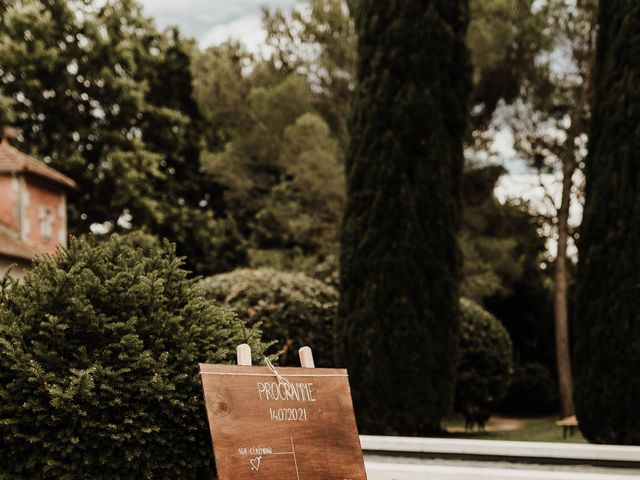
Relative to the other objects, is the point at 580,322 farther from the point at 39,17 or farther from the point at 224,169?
the point at 39,17

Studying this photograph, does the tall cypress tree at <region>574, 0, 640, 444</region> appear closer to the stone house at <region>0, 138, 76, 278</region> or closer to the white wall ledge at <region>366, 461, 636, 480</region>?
the white wall ledge at <region>366, 461, 636, 480</region>

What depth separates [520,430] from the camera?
51.3 feet

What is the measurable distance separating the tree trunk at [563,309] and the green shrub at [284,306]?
341 inches

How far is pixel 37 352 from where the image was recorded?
3.85 meters

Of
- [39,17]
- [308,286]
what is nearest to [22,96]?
[39,17]

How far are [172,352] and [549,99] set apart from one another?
18.9m

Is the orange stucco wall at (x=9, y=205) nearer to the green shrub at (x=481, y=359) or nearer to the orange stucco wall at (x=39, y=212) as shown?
the orange stucco wall at (x=39, y=212)

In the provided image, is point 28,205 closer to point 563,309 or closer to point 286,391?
point 563,309

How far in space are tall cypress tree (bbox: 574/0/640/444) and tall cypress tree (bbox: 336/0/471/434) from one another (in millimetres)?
2026

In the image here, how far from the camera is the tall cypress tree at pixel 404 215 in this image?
1138 centimetres

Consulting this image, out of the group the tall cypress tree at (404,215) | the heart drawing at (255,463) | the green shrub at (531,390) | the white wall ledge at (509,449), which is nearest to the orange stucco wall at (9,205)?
the tall cypress tree at (404,215)

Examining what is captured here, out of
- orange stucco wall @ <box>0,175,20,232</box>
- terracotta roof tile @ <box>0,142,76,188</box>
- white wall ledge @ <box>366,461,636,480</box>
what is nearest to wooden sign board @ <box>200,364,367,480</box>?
white wall ledge @ <box>366,461,636,480</box>

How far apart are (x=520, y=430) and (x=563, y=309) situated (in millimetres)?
4797

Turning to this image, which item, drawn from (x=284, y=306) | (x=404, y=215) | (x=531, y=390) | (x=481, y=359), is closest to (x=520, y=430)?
(x=481, y=359)
